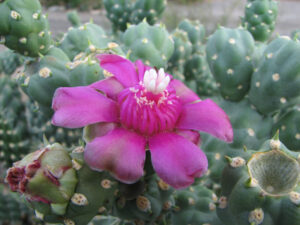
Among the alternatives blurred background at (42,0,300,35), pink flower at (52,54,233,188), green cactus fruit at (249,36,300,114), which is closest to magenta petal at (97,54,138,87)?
pink flower at (52,54,233,188)

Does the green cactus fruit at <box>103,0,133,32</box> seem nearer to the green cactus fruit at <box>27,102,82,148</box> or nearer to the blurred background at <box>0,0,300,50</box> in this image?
the green cactus fruit at <box>27,102,82,148</box>

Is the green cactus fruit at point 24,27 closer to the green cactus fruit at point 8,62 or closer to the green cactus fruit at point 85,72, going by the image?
the green cactus fruit at point 85,72

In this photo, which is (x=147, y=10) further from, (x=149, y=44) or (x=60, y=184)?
(x=60, y=184)

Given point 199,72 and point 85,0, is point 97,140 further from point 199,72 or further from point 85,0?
point 85,0

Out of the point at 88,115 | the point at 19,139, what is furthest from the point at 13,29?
the point at 19,139

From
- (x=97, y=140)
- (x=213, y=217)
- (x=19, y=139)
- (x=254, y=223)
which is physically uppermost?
(x=97, y=140)

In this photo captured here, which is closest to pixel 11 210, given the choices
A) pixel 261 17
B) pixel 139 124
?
pixel 139 124

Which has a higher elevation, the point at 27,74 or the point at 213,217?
the point at 27,74
